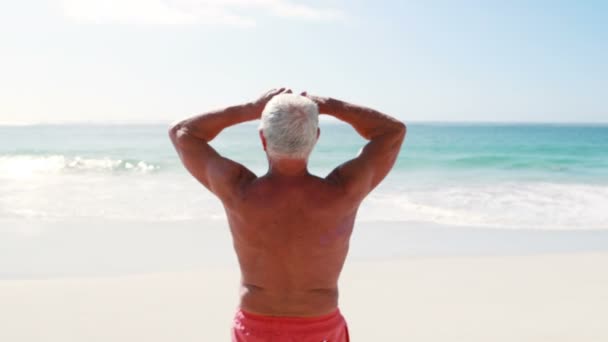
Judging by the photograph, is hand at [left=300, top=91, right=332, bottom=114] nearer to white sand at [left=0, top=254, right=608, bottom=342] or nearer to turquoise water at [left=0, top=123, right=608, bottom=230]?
white sand at [left=0, top=254, right=608, bottom=342]

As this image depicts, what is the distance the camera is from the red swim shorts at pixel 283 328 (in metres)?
1.97

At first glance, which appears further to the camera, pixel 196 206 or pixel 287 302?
pixel 196 206

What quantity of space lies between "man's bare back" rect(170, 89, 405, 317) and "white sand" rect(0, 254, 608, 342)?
2.42m

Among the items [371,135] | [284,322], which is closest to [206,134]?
[371,135]

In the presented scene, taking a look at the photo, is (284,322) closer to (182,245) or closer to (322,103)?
(322,103)

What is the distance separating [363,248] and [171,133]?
16.4 ft

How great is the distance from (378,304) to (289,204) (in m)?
3.25

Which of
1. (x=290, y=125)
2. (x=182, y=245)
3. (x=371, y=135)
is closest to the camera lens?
(x=290, y=125)

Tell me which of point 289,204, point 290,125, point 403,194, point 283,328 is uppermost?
point 290,125

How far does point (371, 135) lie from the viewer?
2100 mm

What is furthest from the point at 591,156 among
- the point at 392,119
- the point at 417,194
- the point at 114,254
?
the point at 392,119

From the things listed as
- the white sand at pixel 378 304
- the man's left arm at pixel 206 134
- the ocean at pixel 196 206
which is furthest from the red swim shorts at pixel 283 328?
the ocean at pixel 196 206

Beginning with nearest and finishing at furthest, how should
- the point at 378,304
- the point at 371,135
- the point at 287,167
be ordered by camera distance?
the point at 287,167
the point at 371,135
the point at 378,304

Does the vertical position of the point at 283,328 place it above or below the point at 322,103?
below
